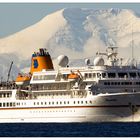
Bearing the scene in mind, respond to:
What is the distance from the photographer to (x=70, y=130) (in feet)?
345

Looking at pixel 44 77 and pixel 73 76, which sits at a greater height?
pixel 44 77

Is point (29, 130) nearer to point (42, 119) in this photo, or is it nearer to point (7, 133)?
point (7, 133)

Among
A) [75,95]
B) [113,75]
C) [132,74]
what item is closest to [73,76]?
[75,95]

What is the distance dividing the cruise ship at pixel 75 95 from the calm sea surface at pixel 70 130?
1951mm

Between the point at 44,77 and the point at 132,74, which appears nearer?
the point at 132,74

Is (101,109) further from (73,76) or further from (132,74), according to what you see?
(132,74)

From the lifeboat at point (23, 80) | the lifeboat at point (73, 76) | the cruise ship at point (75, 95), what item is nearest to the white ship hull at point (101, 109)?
the cruise ship at point (75, 95)

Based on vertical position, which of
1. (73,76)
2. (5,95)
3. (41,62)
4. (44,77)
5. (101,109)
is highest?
Answer: (41,62)

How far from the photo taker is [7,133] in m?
103

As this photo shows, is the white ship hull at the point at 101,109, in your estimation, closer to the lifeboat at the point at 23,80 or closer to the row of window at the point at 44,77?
the row of window at the point at 44,77

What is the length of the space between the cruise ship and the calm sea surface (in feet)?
6.40

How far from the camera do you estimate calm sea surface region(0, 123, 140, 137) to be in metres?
98.3

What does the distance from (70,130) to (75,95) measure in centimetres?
1481

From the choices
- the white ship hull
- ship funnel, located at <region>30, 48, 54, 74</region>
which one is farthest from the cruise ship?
ship funnel, located at <region>30, 48, 54, 74</region>
